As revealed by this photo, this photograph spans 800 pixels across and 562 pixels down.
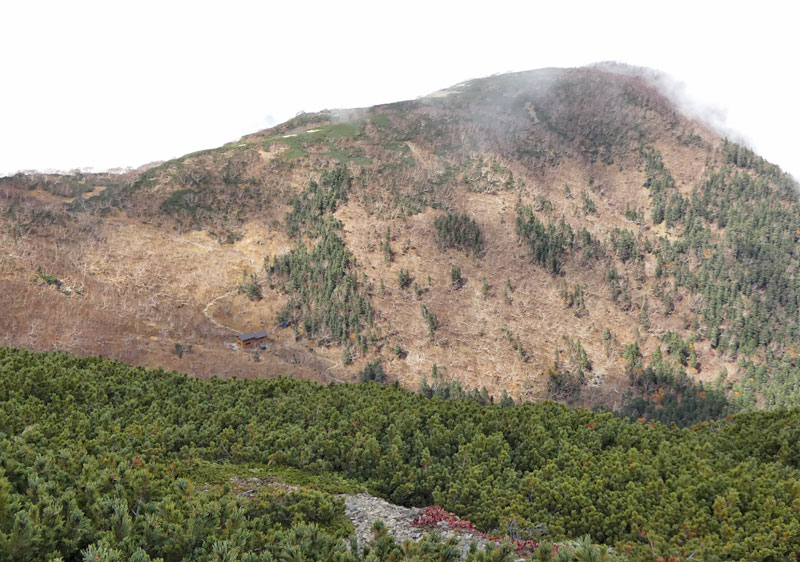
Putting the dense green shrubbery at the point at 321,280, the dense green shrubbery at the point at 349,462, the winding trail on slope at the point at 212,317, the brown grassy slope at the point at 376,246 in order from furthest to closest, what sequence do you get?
1. the dense green shrubbery at the point at 321,280
2. the winding trail on slope at the point at 212,317
3. the brown grassy slope at the point at 376,246
4. the dense green shrubbery at the point at 349,462

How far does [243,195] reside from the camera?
340ft

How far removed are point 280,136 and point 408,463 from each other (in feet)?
396

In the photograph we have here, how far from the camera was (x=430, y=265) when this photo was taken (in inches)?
3844

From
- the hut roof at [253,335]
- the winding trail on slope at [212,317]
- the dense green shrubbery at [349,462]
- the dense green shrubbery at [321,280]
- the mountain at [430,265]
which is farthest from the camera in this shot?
the dense green shrubbery at [321,280]

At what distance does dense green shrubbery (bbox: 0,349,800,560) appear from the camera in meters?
11.8

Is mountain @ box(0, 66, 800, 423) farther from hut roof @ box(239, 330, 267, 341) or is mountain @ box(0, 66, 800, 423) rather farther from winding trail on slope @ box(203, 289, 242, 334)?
hut roof @ box(239, 330, 267, 341)

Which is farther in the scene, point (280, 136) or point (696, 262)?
point (280, 136)

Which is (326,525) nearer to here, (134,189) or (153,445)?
(153,445)

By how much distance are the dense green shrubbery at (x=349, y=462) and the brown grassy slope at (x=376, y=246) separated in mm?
36609

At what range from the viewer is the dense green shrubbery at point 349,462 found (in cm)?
1179

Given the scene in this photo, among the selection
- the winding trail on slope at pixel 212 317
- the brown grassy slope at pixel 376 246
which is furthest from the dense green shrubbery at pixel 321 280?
the winding trail on slope at pixel 212 317

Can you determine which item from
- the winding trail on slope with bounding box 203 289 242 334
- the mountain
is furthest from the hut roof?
the winding trail on slope with bounding box 203 289 242 334

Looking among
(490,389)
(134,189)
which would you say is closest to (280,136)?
(134,189)

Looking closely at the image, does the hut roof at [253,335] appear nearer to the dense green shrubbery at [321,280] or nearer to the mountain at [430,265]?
the mountain at [430,265]
